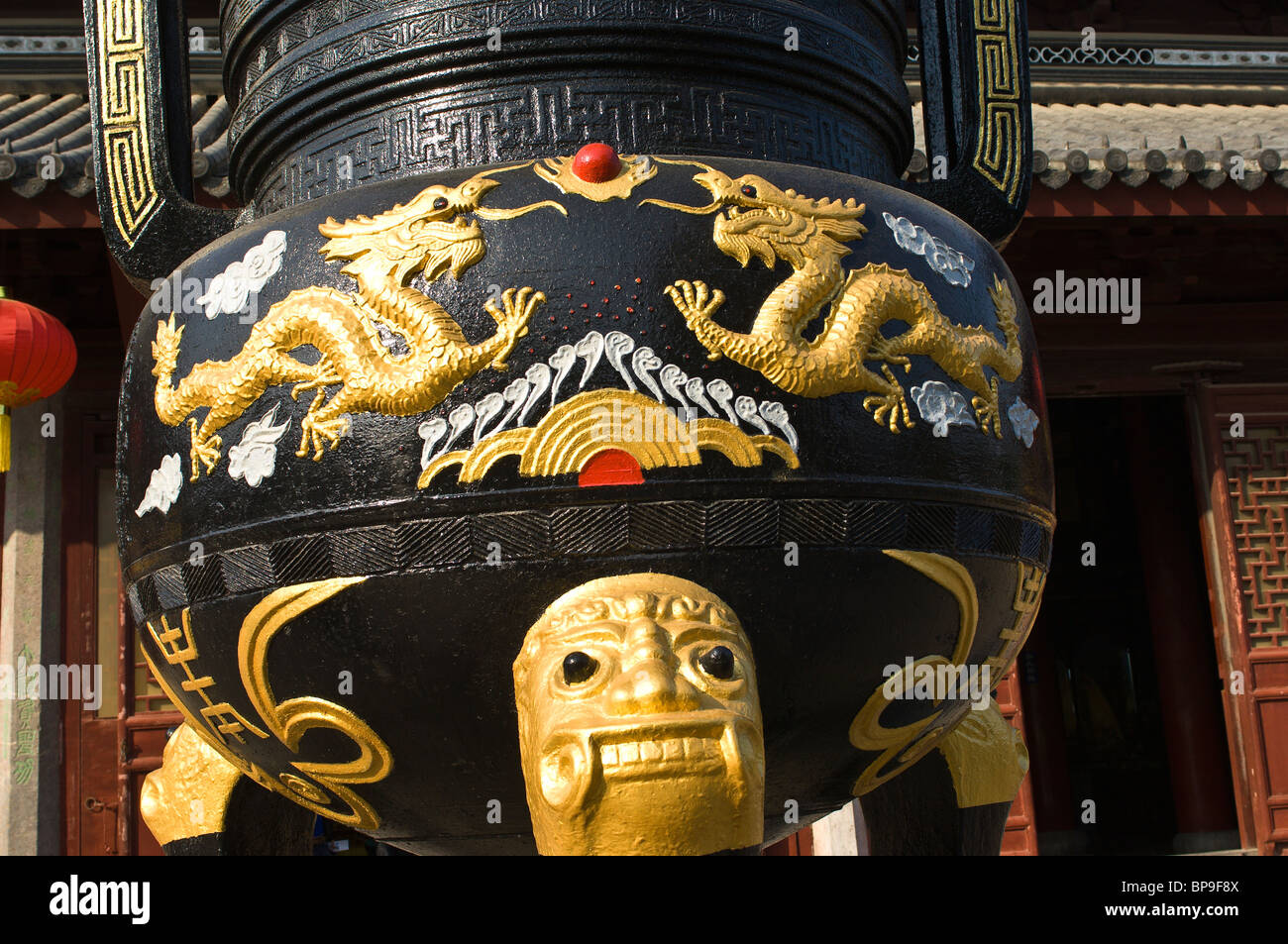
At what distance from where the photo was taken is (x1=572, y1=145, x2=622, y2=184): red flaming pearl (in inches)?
62.5

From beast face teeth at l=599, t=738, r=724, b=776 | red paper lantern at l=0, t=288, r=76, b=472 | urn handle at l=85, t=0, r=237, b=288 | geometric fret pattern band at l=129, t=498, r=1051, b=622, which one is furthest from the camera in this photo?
red paper lantern at l=0, t=288, r=76, b=472

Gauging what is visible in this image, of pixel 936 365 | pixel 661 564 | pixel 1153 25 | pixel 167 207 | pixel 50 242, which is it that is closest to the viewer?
pixel 661 564

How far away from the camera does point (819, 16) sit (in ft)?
6.14

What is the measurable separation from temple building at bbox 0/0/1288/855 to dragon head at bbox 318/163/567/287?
242 centimetres

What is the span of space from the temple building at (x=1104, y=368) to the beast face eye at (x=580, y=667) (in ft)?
9.30

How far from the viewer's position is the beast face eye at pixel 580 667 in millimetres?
1370

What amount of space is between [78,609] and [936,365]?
14.9 feet

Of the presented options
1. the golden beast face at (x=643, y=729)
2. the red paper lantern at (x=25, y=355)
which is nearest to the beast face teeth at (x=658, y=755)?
the golden beast face at (x=643, y=729)

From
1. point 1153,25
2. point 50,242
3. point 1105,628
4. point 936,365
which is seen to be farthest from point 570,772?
point 1105,628

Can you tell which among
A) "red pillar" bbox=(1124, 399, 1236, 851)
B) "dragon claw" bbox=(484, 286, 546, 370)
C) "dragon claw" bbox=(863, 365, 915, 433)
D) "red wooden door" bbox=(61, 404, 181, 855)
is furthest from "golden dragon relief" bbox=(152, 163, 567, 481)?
"red pillar" bbox=(1124, 399, 1236, 851)

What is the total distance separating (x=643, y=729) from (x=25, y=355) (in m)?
3.50

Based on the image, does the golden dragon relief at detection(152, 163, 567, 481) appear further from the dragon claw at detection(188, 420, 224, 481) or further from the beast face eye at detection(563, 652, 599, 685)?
the beast face eye at detection(563, 652, 599, 685)

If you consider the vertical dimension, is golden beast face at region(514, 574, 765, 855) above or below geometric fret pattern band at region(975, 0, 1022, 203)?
below

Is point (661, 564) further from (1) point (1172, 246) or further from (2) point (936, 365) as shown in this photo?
(1) point (1172, 246)
